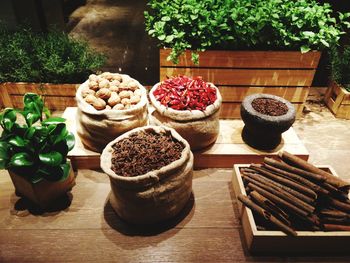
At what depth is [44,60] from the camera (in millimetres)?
3836

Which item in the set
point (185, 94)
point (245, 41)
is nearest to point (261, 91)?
point (245, 41)

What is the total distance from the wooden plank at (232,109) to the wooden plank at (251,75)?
0.31m

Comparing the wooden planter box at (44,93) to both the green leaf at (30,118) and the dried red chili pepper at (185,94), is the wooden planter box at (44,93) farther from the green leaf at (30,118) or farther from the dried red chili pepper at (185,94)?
the dried red chili pepper at (185,94)

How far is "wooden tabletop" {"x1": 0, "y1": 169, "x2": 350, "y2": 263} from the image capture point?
2467mm

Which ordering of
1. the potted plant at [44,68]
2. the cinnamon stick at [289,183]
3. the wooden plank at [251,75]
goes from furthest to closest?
1. the potted plant at [44,68]
2. the wooden plank at [251,75]
3. the cinnamon stick at [289,183]

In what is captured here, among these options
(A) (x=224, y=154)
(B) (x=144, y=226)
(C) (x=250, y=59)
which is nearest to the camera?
(B) (x=144, y=226)

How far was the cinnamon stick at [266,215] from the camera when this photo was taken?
2322mm

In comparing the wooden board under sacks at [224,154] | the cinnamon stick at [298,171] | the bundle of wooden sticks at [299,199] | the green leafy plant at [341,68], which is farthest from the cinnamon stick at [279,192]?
the green leafy plant at [341,68]

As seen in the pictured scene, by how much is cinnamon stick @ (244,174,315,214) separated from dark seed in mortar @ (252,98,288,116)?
732 mm

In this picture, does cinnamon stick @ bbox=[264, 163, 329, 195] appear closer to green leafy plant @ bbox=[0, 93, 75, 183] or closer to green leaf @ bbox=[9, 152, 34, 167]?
green leafy plant @ bbox=[0, 93, 75, 183]

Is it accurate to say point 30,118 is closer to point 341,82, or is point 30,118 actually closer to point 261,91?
point 261,91

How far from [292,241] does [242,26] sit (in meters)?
2.36

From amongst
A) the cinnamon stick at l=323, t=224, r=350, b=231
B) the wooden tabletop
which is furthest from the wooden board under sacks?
the cinnamon stick at l=323, t=224, r=350, b=231

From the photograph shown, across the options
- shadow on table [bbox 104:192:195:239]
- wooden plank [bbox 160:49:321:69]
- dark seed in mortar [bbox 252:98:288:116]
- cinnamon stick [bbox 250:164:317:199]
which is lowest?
shadow on table [bbox 104:192:195:239]
